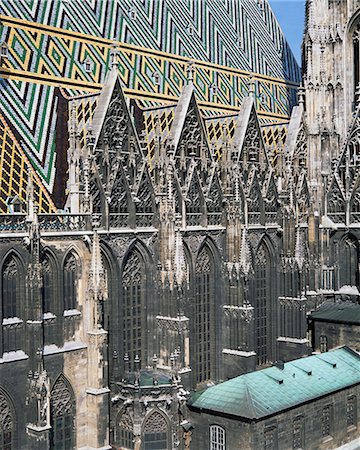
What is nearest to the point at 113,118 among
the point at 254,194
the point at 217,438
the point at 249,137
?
the point at 249,137

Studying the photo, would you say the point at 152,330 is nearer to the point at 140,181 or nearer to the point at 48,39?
the point at 140,181

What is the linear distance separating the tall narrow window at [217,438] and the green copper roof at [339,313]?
628 inches

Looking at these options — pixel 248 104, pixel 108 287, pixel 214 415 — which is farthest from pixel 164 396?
pixel 248 104

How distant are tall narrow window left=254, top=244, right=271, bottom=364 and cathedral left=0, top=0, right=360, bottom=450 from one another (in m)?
0.16

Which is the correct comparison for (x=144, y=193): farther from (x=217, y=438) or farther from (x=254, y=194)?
(x=217, y=438)

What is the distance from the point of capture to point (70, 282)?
3962cm

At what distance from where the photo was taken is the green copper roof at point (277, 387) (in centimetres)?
4125

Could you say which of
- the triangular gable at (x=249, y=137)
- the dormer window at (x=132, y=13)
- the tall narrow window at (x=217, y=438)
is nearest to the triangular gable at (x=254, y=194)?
the triangular gable at (x=249, y=137)

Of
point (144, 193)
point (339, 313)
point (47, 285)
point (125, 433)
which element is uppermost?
point (144, 193)

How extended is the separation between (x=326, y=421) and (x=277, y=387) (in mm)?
4464

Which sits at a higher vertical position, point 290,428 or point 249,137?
point 249,137

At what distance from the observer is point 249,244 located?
171ft

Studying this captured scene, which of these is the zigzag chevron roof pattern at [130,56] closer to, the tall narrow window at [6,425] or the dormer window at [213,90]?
the dormer window at [213,90]

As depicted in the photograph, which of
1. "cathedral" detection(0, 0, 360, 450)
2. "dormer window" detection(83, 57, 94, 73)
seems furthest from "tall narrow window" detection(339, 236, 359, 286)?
"dormer window" detection(83, 57, 94, 73)
